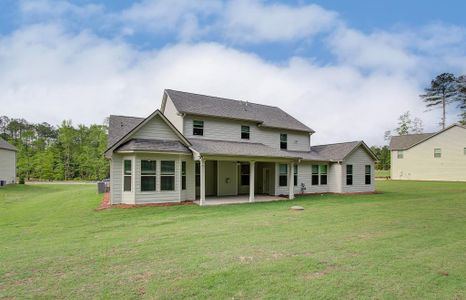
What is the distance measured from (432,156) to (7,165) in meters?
51.9

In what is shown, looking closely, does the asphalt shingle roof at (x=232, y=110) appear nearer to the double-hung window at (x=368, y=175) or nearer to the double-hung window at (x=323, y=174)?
the double-hung window at (x=323, y=174)

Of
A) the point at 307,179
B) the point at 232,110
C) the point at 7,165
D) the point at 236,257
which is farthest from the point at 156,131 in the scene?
the point at 7,165

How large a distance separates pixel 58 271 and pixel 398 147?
44.9 m

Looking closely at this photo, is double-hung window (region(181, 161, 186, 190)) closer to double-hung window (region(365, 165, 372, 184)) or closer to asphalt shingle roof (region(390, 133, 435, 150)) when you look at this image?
double-hung window (region(365, 165, 372, 184))

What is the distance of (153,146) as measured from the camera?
46.8 ft

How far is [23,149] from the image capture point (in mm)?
44156

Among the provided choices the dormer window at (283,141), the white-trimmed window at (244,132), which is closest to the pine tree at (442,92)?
the dormer window at (283,141)

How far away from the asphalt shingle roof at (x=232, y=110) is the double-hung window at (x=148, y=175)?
165 inches

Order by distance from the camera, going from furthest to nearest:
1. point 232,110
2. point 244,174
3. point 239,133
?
point 244,174 → point 232,110 → point 239,133

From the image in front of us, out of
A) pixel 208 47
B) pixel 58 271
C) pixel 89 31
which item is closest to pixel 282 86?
pixel 208 47

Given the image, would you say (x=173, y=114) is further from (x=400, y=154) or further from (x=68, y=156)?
(x=400, y=154)

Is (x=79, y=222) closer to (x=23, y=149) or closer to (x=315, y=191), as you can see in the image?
(x=315, y=191)

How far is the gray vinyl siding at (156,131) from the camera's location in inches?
589

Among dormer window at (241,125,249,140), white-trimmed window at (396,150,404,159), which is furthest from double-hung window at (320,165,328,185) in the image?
white-trimmed window at (396,150,404,159)
